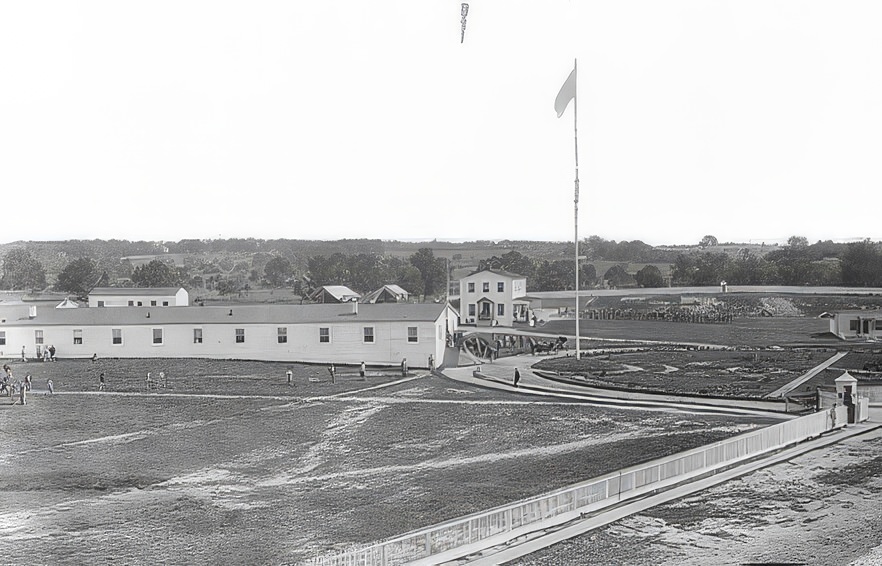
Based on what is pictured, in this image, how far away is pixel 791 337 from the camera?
6762mm

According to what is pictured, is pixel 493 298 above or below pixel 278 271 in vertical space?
below

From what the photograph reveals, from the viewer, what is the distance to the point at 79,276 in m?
6.07

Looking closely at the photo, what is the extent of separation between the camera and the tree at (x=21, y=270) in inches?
237

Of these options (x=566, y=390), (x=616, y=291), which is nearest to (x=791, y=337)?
(x=616, y=291)

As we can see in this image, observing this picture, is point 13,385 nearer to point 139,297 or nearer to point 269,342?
point 139,297

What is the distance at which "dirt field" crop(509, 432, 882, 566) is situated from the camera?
509cm

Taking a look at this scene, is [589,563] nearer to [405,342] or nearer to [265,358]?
[405,342]

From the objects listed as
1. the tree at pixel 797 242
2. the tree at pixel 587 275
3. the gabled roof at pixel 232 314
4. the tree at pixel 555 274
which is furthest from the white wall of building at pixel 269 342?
the tree at pixel 797 242

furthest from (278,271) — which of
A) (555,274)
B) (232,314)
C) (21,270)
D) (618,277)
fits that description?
(618,277)

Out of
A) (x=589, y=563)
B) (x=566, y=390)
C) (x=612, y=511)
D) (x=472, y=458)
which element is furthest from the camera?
(x=566, y=390)

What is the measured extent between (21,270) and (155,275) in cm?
92

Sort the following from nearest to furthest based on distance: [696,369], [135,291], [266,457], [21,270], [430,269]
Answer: [266,457] < [21,270] < [135,291] < [430,269] < [696,369]

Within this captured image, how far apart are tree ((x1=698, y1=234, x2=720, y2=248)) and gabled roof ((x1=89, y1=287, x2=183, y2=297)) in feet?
13.7

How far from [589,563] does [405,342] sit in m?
2.15
